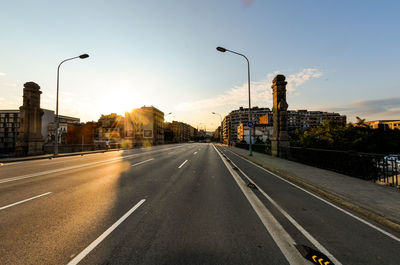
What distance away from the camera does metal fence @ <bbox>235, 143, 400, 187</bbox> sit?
6.41m

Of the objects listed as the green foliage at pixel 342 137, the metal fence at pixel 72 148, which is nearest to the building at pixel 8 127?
the metal fence at pixel 72 148

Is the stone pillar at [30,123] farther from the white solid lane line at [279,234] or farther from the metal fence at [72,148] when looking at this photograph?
the white solid lane line at [279,234]

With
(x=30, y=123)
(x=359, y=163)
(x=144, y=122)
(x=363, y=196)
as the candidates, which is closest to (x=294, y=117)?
(x=144, y=122)

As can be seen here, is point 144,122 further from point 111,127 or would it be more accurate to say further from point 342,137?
point 342,137

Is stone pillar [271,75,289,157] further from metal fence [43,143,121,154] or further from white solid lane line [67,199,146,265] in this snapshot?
metal fence [43,143,121,154]

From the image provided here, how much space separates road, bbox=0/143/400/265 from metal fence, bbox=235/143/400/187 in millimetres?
3844

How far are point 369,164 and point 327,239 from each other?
6.45 meters

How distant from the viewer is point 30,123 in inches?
691

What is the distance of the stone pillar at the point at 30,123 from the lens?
16984 mm

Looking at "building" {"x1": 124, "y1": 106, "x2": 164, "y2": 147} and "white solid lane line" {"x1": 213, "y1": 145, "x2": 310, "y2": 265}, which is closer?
"white solid lane line" {"x1": 213, "y1": 145, "x2": 310, "y2": 265}

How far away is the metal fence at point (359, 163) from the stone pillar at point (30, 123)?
27.1 metres

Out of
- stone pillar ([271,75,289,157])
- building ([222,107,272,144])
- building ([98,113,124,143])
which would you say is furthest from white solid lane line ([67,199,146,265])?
building ([222,107,272,144])

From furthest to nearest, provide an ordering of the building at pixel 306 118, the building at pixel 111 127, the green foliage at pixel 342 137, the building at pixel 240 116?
the building at pixel 306 118 < the building at pixel 240 116 < the building at pixel 111 127 < the green foliage at pixel 342 137

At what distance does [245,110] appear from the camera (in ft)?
417
